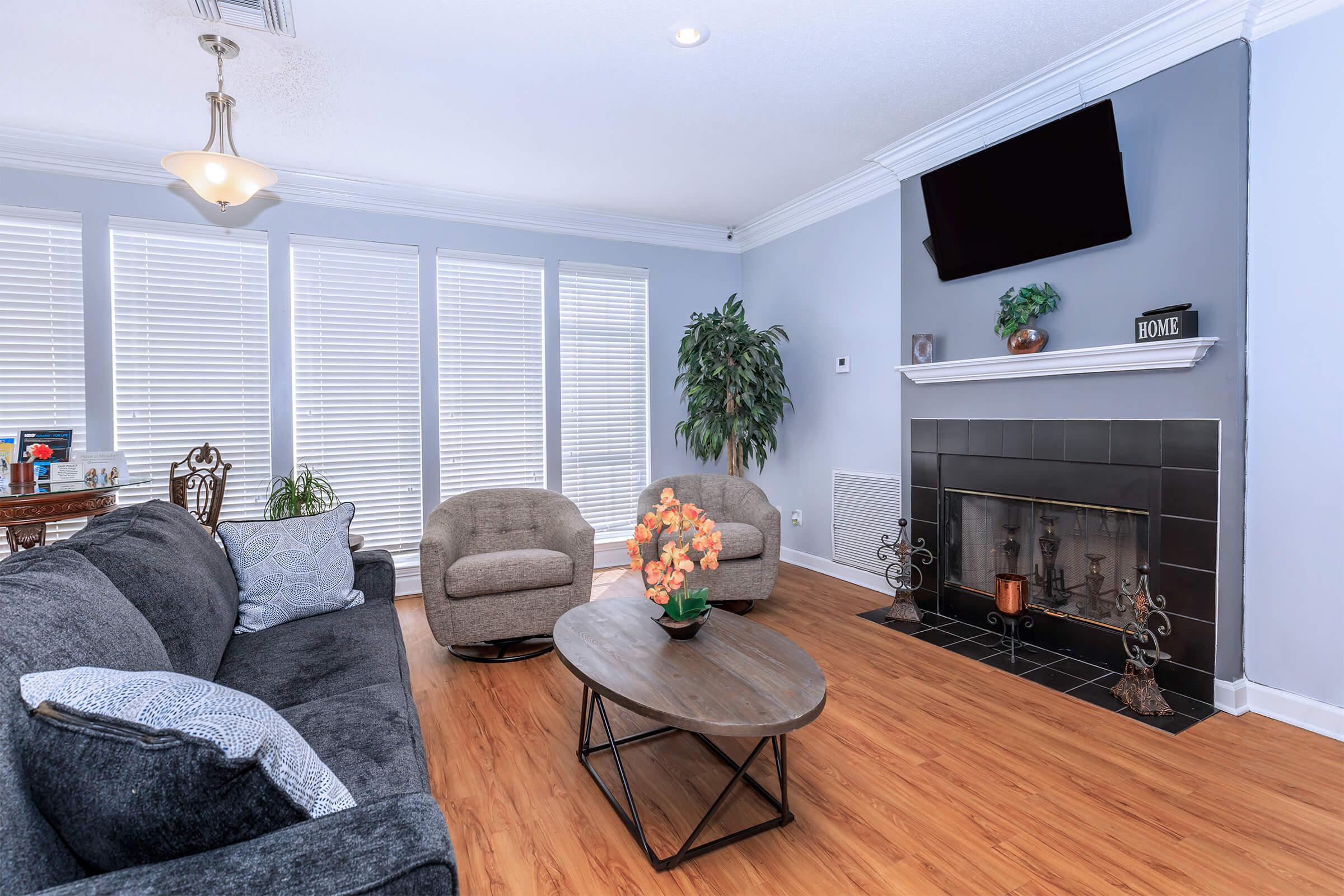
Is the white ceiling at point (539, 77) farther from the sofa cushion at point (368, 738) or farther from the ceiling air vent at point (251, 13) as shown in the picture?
the sofa cushion at point (368, 738)

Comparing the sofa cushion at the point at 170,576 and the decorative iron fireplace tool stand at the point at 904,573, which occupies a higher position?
the sofa cushion at the point at 170,576

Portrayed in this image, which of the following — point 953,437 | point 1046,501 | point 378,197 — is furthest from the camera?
point 378,197

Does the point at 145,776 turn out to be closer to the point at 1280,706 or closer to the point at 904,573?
the point at 1280,706

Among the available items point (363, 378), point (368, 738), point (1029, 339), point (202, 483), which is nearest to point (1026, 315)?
point (1029, 339)

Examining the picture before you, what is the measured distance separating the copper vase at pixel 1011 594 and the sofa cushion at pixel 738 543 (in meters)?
1.33


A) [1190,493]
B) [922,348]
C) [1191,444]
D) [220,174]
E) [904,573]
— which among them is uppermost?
[220,174]

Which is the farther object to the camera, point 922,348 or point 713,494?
point 713,494

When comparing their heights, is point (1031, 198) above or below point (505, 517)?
above

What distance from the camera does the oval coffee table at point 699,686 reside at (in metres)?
1.74

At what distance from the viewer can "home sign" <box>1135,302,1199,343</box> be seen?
106 inches

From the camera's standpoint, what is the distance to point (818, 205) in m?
4.79

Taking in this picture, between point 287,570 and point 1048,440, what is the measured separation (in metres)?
3.54

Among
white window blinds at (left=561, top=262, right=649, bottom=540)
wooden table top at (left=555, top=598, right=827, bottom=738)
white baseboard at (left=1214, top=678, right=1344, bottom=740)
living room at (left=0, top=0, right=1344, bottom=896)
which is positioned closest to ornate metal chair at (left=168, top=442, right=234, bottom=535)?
living room at (left=0, top=0, right=1344, bottom=896)

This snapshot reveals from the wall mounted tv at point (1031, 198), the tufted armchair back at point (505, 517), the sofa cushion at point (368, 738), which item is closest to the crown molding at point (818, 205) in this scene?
the wall mounted tv at point (1031, 198)
